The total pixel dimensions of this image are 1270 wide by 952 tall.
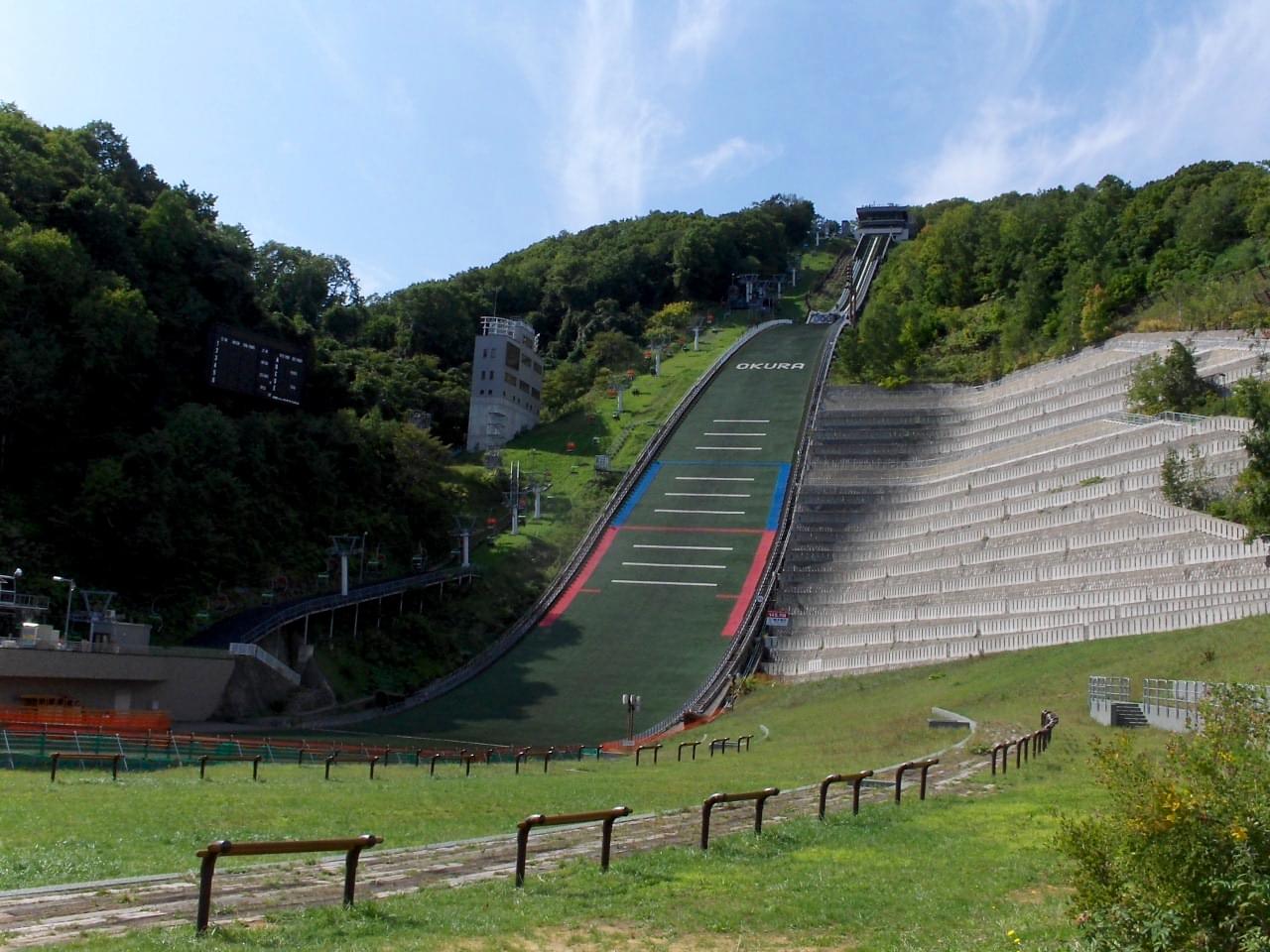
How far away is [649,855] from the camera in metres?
11.3

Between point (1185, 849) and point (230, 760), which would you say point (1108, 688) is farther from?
point (1185, 849)

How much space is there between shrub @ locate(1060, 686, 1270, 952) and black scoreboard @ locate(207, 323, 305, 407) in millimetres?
49485

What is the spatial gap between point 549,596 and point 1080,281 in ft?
146

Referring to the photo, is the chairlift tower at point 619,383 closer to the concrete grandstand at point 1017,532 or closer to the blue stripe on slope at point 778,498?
the blue stripe on slope at point 778,498

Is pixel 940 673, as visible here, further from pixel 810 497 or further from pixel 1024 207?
pixel 1024 207

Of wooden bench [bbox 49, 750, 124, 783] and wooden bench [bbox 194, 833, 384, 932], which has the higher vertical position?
wooden bench [bbox 194, 833, 384, 932]

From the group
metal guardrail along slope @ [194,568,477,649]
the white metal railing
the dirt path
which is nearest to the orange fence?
metal guardrail along slope @ [194,568,477,649]

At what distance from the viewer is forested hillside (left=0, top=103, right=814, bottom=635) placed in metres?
43.5

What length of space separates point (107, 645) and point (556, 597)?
22.0 m

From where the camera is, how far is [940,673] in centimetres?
3925

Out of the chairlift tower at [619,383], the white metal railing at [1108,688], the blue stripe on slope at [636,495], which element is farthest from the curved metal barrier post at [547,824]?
the chairlift tower at [619,383]

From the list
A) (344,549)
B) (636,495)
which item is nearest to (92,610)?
(344,549)

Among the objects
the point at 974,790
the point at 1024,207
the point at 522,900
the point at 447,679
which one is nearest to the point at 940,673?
the point at 447,679

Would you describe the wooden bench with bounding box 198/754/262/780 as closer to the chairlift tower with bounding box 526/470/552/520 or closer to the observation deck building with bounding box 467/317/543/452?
the chairlift tower with bounding box 526/470/552/520
